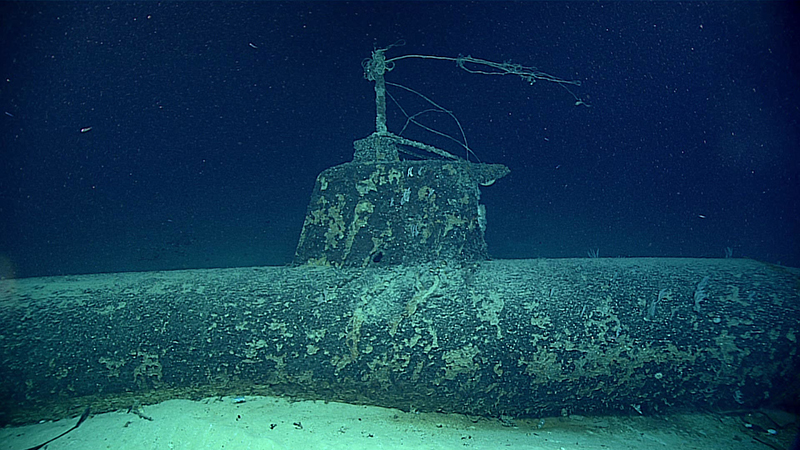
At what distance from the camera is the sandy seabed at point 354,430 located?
2242 millimetres

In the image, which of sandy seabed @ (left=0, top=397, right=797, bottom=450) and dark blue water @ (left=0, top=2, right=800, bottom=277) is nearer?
sandy seabed @ (left=0, top=397, right=797, bottom=450)

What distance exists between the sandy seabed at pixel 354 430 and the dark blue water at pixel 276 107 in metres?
10.7

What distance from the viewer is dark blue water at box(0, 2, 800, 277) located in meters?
12.9

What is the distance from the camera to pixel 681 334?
2.55m

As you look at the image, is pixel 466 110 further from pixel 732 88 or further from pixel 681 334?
pixel 732 88

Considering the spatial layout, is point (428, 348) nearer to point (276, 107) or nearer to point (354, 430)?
point (354, 430)

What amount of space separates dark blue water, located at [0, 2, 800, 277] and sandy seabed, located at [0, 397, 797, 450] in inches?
422

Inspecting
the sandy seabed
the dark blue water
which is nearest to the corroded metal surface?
the sandy seabed

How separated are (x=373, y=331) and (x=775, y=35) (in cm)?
2577

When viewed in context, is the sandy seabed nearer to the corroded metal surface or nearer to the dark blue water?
the corroded metal surface

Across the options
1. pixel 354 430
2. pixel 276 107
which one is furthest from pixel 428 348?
pixel 276 107

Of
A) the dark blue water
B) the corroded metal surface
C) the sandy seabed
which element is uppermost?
the dark blue water

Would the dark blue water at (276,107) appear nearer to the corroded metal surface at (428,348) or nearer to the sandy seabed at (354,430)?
the corroded metal surface at (428,348)

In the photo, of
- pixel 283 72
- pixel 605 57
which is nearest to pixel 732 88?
pixel 605 57
